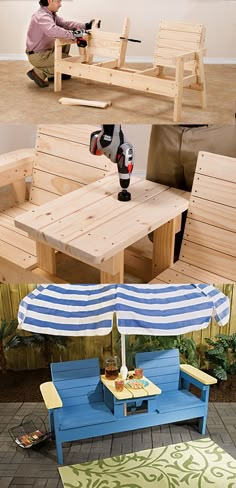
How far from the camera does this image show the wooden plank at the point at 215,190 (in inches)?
75.9

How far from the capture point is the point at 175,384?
118 inches

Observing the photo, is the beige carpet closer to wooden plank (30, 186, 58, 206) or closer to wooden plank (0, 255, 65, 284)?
wooden plank (30, 186, 58, 206)

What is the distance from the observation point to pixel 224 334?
3.00 metres

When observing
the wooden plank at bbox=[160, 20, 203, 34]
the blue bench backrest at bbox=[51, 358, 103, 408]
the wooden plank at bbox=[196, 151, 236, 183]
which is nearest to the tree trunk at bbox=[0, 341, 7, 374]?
the blue bench backrest at bbox=[51, 358, 103, 408]

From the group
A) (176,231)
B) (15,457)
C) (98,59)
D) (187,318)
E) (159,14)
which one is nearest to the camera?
(159,14)

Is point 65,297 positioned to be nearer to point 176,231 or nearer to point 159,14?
point 176,231

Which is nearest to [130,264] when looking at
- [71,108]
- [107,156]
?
[107,156]

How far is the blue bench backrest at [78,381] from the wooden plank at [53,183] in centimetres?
112

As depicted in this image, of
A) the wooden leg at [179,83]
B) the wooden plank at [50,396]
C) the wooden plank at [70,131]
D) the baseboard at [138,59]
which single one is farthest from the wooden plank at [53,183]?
the wooden plank at [50,396]

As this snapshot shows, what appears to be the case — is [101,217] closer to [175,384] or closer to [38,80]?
[38,80]

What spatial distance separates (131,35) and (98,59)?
0.94ft

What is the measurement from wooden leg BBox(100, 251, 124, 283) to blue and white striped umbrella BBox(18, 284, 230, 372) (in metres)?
0.21

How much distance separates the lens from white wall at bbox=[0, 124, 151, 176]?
1834 millimetres

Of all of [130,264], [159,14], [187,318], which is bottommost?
[187,318]
